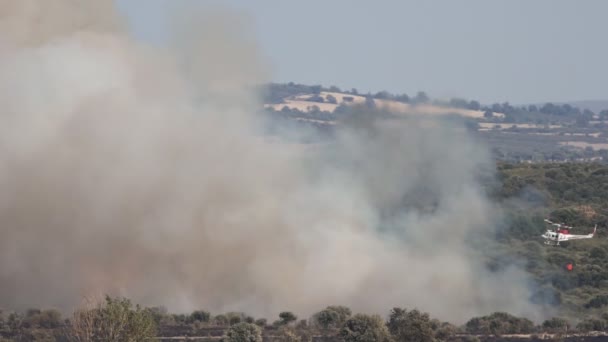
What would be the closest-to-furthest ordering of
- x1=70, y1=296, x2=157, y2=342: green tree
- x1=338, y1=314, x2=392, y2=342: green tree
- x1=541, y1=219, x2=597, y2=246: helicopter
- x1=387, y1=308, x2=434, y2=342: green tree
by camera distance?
x1=70, y1=296, x2=157, y2=342: green tree
x1=387, y1=308, x2=434, y2=342: green tree
x1=338, y1=314, x2=392, y2=342: green tree
x1=541, y1=219, x2=597, y2=246: helicopter

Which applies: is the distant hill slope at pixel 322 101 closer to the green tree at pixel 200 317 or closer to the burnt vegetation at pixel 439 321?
the burnt vegetation at pixel 439 321

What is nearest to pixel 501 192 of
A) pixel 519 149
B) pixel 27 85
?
pixel 27 85

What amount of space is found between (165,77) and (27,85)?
21.0 feet

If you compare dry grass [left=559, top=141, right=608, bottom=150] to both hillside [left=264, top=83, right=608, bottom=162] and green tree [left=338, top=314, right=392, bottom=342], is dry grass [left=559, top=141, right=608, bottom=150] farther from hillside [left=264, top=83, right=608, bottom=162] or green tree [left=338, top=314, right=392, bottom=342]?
green tree [left=338, top=314, right=392, bottom=342]

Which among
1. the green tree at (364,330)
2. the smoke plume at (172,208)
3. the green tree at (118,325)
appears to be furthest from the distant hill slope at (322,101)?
the green tree at (118,325)

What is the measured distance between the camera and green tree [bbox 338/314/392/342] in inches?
1774

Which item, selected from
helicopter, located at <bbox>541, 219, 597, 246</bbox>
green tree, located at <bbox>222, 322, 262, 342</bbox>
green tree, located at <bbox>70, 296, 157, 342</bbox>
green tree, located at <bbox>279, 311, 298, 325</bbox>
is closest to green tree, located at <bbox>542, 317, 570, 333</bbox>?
green tree, located at <bbox>279, 311, 298, 325</bbox>

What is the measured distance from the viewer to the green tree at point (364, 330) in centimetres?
4506

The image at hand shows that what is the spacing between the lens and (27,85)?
2185 inches

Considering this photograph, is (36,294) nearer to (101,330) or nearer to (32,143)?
(32,143)

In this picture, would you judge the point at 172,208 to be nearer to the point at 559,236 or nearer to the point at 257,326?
the point at 257,326

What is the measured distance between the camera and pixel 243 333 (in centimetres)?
4522

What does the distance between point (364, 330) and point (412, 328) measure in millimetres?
1765

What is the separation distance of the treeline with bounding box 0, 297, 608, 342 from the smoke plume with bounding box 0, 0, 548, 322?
→ 1912mm
